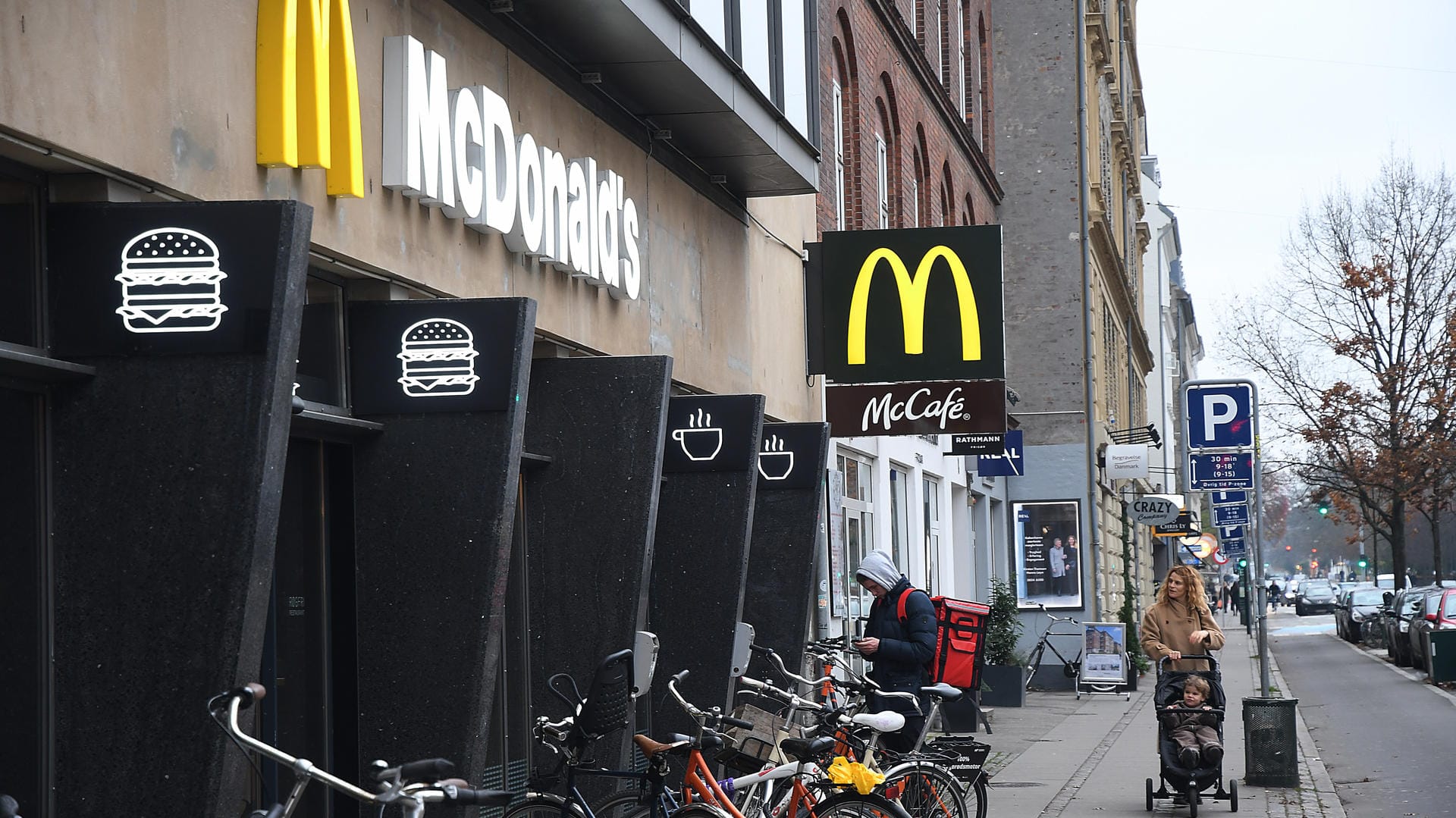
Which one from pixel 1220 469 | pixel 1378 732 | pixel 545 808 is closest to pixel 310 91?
pixel 545 808

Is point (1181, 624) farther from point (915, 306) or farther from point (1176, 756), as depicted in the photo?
point (915, 306)

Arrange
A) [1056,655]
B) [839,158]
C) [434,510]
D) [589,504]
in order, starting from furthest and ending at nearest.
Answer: [1056,655]
[839,158]
[589,504]
[434,510]

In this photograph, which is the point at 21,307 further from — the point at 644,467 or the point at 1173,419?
the point at 1173,419

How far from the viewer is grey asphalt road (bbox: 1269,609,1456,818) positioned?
1365cm

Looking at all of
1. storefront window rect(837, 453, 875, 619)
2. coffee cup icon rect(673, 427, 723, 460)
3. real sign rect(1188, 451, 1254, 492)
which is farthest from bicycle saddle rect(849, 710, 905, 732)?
storefront window rect(837, 453, 875, 619)

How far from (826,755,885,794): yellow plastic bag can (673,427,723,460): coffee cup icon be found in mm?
4633

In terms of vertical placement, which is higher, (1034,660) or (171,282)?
(171,282)

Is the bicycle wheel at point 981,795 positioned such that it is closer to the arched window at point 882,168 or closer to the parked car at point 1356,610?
the arched window at point 882,168

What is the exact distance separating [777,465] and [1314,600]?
220ft

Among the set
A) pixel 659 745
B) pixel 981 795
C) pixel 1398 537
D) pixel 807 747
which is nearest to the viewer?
pixel 659 745

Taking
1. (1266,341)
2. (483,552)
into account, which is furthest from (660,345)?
(1266,341)

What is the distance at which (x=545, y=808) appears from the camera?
7895mm

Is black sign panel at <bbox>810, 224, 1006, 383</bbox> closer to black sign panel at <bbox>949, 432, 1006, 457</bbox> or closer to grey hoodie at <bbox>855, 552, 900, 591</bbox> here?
grey hoodie at <bbox>855, 552, 900, 591</bbox>

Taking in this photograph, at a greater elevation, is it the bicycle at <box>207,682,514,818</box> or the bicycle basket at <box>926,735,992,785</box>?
the bicycle at <box>207,682,514,818</box>
